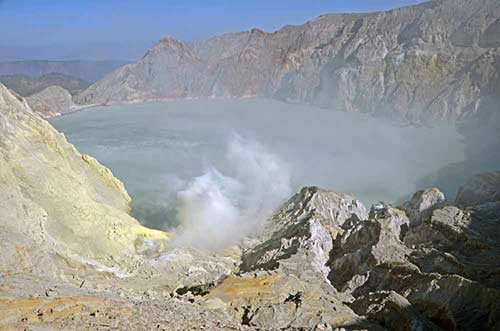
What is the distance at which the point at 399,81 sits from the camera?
4796 inches

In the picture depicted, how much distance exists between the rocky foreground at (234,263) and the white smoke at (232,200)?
2257mm

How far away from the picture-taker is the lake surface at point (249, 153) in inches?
2223

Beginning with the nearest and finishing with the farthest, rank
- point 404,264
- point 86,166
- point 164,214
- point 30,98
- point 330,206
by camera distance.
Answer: point 404,264 → point 330,206 → point 86,166 → point 164,214 → point 30,98

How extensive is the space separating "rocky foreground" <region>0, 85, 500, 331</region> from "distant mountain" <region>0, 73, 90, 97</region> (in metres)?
137

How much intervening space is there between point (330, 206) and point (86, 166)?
20.5 metres

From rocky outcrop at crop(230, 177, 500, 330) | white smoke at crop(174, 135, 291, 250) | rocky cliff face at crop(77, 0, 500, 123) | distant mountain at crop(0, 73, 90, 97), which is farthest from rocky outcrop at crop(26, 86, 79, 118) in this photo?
rocky outcrop at crop(230, 177, 500, 330)

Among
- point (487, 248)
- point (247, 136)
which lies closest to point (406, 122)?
point (247, 136)

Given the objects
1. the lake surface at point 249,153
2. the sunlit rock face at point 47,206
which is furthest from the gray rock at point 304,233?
the lake surface at point 249,153

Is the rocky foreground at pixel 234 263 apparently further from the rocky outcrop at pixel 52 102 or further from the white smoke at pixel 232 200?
the rocky outcrop at pixel 52 102

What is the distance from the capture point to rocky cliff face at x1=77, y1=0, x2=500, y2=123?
111 metres

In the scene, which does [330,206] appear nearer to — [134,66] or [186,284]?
[186,284]

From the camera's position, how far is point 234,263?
3188 cm

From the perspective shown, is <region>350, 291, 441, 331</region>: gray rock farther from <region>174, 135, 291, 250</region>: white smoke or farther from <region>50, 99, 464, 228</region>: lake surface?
<region>50, 99, 464, 228</region>: lake surface

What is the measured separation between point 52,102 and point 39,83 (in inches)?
1922
